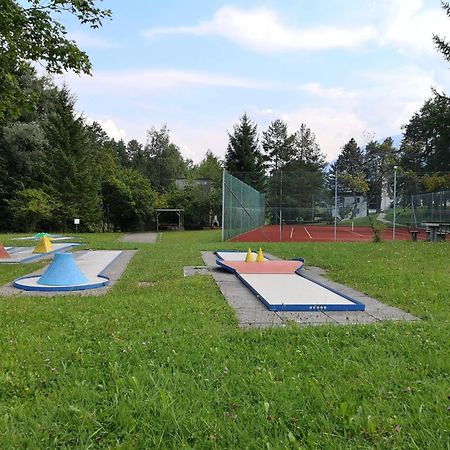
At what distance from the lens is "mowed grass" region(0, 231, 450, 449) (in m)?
2.29

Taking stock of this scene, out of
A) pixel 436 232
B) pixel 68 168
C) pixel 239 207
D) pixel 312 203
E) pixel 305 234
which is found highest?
pixel 68 168

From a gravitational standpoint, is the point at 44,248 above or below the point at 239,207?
below

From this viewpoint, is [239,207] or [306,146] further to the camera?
[306,146]

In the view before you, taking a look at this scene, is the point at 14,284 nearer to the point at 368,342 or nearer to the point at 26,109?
the point at 26,109

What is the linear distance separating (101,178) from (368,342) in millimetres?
33140

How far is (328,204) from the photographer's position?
2486 cm

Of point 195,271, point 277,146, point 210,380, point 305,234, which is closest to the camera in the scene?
point 210,380

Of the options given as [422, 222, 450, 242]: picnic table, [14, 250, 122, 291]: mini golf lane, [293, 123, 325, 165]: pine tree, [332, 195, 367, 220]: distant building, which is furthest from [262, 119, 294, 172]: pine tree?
[14, 250, 122, 291]: mini golf lane

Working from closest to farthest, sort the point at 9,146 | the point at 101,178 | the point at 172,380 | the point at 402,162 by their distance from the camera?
the point at 172,380 < the point at 9,146 < the point at 101,178 < the point at 402,162

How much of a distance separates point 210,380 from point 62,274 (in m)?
4.93

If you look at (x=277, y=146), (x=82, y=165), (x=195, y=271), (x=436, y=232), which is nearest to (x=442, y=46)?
(x=436, y=232)

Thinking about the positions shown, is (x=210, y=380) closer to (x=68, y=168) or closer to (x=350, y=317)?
(x=350, y=317)

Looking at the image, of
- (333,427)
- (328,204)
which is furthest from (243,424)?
(328,204)

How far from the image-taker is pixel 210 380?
2971 mm
